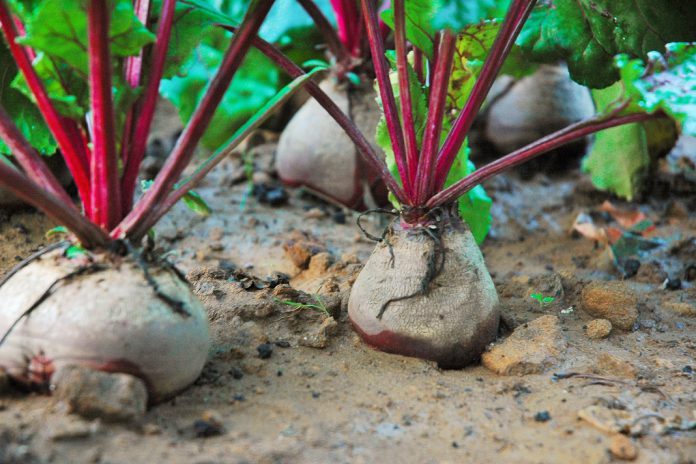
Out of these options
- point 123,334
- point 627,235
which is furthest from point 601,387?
point 627,235

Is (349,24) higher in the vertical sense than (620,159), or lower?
higher

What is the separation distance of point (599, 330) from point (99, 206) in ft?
4.88

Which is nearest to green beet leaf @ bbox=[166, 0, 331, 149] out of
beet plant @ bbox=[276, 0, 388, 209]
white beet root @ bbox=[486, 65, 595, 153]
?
beet plant @ bbox=[276, 0, 388, 209]

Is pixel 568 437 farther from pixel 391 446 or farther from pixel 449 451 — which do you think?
pixel 391 446

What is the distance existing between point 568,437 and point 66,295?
46.6 inches

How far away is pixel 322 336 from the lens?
2084 mm

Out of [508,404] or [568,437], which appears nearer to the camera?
[568,437]

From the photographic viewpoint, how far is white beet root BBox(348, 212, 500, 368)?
6.61 feet

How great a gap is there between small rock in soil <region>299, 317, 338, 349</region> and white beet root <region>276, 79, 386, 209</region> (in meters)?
1.42

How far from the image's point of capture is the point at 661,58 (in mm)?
1996

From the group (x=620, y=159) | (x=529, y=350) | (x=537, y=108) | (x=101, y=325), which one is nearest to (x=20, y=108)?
(x=101, y=325)

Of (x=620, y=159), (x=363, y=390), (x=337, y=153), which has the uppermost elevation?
(x=337, y=153)

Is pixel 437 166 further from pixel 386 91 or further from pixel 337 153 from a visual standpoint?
pixel 337 153

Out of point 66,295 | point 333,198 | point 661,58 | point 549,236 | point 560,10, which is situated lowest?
point 549,236
